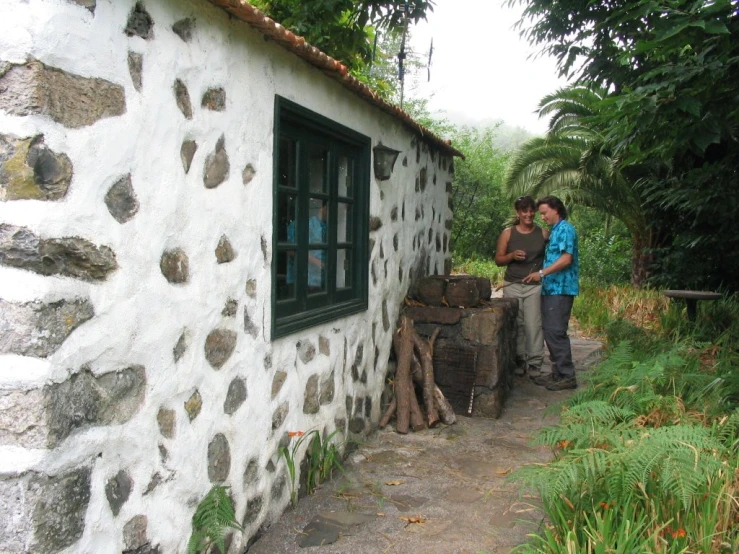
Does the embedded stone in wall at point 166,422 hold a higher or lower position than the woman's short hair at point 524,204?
lower

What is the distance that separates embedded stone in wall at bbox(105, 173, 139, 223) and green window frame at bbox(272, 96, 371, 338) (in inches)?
45.9

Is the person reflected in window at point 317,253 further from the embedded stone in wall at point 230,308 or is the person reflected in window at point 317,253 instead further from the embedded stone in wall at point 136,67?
the embedded stone in wall at point 136,67

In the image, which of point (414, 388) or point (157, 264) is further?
point (414, 388)

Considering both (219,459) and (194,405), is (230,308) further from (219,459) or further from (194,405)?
(219,459)

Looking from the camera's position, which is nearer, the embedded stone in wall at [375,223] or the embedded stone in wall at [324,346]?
the embedded stone in wall at [324,346]

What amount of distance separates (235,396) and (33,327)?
1.28m

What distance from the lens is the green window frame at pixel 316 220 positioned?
146 inches

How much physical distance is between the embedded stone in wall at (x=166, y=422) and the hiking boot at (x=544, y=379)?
4525 millimetres

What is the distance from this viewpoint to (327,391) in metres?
4.25

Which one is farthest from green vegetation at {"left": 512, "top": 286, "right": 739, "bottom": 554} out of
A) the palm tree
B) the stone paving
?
the palm tree

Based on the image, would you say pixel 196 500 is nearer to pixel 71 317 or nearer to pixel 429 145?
pixel 71 317

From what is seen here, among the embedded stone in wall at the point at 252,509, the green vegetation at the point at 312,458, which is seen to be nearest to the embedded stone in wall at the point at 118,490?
the embedded stone in wall at the point at 252,509

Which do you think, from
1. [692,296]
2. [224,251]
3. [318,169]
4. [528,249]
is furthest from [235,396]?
[692,296]

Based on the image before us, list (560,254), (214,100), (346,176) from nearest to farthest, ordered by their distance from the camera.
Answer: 1. (214,100)
2. (346,176)
3. (560,254)
